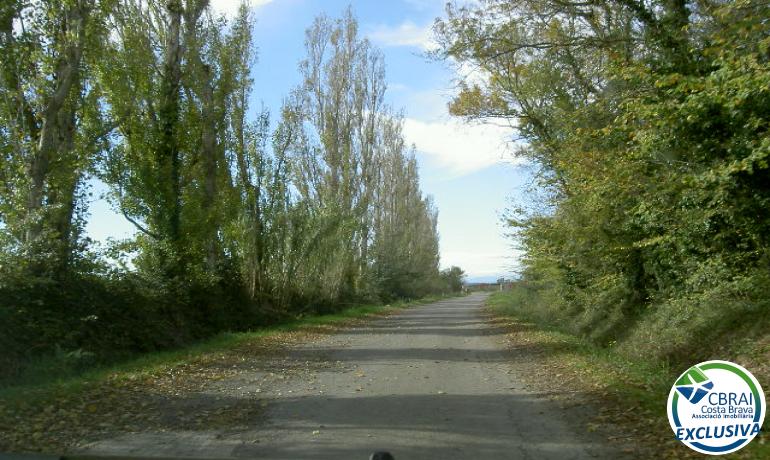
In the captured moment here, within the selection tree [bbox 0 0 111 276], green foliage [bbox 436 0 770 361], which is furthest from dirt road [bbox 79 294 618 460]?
tree [bbox 0 0 111 276]

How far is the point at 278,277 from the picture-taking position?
1154 inches

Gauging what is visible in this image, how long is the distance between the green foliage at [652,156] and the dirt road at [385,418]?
4.23 m

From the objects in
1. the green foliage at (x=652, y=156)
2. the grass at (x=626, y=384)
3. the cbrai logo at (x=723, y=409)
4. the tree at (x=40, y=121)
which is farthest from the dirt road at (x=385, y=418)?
the tree at (x=40, y=121)

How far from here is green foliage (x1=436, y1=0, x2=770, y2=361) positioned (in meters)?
9.80

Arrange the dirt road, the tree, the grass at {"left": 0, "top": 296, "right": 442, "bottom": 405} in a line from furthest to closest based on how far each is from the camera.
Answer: the tree, the grass at {"left": 0, "top": 296, "right": 442, "bottom": 405}, the dirt road

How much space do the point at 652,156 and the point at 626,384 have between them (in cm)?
423

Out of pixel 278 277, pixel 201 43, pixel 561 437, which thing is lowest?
pixel 561 437

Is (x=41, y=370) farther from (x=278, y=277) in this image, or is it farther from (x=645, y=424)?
(x=278, y=277)

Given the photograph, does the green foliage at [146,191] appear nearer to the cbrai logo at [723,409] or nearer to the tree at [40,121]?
the tree at [40,121]

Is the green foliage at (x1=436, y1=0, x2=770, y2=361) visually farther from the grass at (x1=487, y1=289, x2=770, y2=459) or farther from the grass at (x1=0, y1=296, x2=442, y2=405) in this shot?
the grass at (x1=0, y1=296, x2=442, y2=405)

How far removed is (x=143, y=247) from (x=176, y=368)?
25.7 feet

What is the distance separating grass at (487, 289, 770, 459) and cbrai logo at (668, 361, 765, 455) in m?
0.21

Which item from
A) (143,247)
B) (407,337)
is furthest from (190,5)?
(407,337)

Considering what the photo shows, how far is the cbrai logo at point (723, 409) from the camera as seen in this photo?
5855 mm
